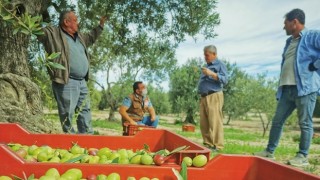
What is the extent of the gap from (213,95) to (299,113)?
2225 millimetres

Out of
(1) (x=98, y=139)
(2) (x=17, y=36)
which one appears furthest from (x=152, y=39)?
(1) (x=98, y=139)

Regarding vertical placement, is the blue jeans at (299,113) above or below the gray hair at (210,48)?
below

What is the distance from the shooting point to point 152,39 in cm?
993

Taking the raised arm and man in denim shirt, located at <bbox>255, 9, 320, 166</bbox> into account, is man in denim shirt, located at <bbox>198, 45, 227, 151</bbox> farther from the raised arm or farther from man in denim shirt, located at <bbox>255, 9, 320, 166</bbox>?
the raised arm

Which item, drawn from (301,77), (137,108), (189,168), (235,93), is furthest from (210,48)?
(235,93)

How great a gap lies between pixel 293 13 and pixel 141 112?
335 centimetres

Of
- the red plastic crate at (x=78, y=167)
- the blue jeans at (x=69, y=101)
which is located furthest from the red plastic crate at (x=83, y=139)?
the blue jeans at (x=69, y=101)

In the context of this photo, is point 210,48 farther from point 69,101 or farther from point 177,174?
point 177,174

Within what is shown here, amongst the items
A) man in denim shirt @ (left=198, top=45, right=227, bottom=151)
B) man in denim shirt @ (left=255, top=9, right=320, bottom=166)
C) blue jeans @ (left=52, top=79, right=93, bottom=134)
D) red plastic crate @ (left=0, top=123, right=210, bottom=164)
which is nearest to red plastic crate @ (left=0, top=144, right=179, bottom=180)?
red plastic crate @ (left=0, top=123, right=210, bottom=164)

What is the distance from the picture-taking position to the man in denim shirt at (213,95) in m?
7.58

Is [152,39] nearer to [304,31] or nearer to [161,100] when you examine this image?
[304,31]

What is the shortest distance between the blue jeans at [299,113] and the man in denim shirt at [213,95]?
165 cm

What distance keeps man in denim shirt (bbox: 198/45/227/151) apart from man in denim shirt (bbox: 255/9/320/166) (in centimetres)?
172

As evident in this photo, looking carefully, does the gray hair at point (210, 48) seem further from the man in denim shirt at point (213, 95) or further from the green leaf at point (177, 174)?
the green leaf at point (177, 174)
